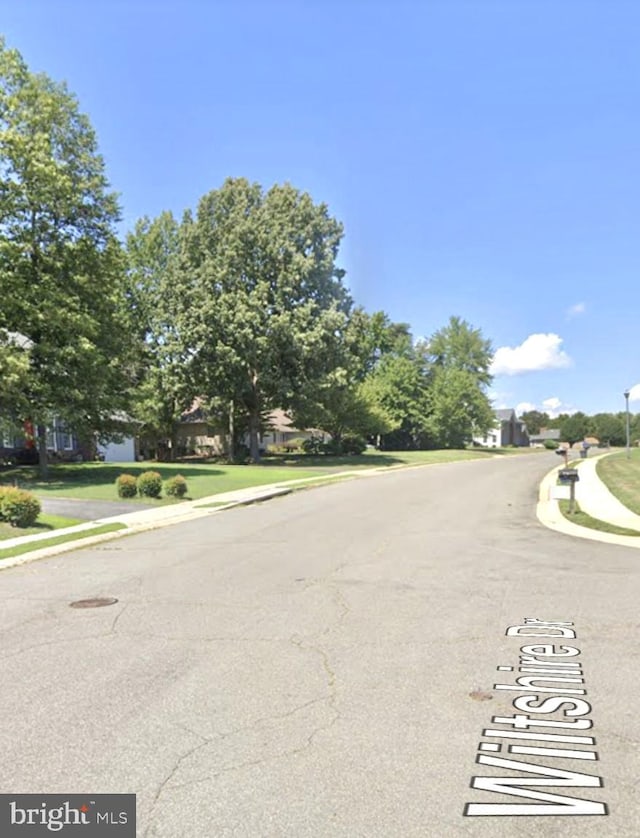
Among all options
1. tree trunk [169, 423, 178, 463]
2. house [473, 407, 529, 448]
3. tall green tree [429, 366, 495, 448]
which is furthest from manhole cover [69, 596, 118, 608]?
house [473, 407, 529, 448]

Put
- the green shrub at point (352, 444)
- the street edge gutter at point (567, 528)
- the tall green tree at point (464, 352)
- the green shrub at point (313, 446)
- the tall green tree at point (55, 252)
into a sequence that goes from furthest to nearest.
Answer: the tall green tree at point (464, 352), the green shrub at point (313, 446), the green shrub at point (352, 444), the tall green tree at point (55, 252), the street edge gutter at point (567, 528)

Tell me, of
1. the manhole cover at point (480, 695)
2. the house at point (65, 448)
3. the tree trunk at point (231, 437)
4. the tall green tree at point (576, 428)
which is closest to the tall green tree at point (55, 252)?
the house at point (65, 448)

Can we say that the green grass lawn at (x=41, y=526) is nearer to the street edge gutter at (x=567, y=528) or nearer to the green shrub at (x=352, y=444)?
the street edge gutter at (x=567, y=528)

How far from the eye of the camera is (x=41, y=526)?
1472cm

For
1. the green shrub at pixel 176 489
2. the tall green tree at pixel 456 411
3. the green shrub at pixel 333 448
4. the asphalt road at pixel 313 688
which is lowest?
the asphalt road at pixel 313 688

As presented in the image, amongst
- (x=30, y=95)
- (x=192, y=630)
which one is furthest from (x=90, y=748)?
(x=30, y=95)

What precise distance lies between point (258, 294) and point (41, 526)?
26904 millimetres

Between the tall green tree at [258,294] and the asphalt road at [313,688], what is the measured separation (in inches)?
1147

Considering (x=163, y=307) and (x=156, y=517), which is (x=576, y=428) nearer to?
(x=163, y=307)

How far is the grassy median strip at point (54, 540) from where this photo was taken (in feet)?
37.6

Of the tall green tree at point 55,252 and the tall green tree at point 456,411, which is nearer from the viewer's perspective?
the tall green tree at point 55,252

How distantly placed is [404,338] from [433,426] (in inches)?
627

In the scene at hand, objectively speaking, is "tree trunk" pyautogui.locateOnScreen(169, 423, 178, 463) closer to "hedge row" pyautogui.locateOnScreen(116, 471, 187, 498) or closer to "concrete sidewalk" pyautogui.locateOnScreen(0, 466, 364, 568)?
"concrete sidewalk" pyautogui.locateOnScreen(0, 466, 364, 568)

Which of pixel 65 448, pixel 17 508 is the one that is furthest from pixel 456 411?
pixel 17 508
